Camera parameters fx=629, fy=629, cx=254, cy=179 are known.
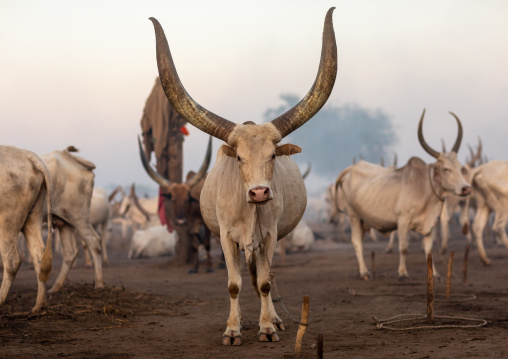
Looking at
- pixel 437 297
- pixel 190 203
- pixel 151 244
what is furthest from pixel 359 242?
pixel 151 244

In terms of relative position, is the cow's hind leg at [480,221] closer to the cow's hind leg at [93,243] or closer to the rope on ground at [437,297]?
the rope on ground at [437,297]

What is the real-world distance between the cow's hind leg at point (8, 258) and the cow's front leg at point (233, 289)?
99.1 inches

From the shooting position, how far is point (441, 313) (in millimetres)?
7004

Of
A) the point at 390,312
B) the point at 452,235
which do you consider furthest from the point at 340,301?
the point at 452,235

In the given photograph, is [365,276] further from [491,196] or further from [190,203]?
[190,203]

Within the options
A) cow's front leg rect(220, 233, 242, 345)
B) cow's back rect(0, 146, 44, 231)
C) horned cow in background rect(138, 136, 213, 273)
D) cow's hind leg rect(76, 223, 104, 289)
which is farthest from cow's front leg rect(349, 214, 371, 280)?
cow's back rect(0, 146, 44, 231)

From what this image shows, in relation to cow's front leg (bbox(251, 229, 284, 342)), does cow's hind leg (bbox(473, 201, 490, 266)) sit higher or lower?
higher

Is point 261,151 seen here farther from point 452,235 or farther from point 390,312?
point 452,235

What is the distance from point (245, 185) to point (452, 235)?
20176 mm

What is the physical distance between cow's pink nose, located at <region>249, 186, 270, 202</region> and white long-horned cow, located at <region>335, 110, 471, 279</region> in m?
6.02

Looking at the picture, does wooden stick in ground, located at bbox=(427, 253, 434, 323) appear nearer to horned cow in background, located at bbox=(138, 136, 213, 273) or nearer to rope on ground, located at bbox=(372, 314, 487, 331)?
rope on ground, located at bbox=(372, 314, 487, 331)

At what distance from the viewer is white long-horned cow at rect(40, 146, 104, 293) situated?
29.3 feet

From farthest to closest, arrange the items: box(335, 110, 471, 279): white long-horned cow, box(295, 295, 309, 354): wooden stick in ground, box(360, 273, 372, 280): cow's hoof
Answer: box(360, 273, 372, 280): cow's hoof → box(335, 110, 471, 279): white long-horned cow → box(295, 295, 309, 354): wooden stick in ground

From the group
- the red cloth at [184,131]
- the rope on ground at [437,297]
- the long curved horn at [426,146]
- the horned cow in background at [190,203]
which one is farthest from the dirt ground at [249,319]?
the red cloth at [184,131]
